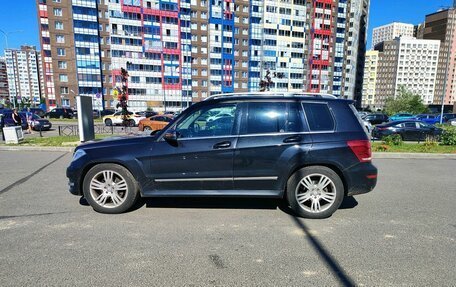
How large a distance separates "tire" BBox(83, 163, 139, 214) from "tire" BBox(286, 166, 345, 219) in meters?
2.45

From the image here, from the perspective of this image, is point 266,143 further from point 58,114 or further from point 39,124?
point 58,114

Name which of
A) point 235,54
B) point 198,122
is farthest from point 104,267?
point 235,54

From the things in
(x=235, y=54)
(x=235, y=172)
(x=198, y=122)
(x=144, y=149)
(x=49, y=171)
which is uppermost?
(x=235, y=54)

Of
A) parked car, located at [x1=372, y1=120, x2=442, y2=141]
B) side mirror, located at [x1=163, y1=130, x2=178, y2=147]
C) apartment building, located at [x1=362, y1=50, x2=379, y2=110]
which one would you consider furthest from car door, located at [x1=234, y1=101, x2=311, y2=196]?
apartment building, located at [x1=362, y1=50, x2=379, y2=110]

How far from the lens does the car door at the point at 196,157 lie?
4.05m

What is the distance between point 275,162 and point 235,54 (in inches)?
2921

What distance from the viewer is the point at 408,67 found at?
434 ft

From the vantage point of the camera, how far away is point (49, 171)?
7.13m

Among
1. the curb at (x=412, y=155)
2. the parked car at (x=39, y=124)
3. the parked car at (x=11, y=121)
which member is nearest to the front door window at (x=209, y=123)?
the curb at (x=412, y=155)

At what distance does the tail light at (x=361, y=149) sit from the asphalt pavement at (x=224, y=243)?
0.95 m

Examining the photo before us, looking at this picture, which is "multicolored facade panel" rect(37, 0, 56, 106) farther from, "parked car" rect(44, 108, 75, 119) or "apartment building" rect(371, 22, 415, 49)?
"apartment building" rect(371, 22, 415, 49)

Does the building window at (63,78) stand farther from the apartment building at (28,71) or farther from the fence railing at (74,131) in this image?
the apartment building at (28,71)

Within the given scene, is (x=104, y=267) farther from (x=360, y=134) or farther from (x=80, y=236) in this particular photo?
(x=360, y=134)

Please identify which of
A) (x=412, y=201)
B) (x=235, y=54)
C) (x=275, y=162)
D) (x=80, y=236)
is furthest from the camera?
(x=235, y=54)
